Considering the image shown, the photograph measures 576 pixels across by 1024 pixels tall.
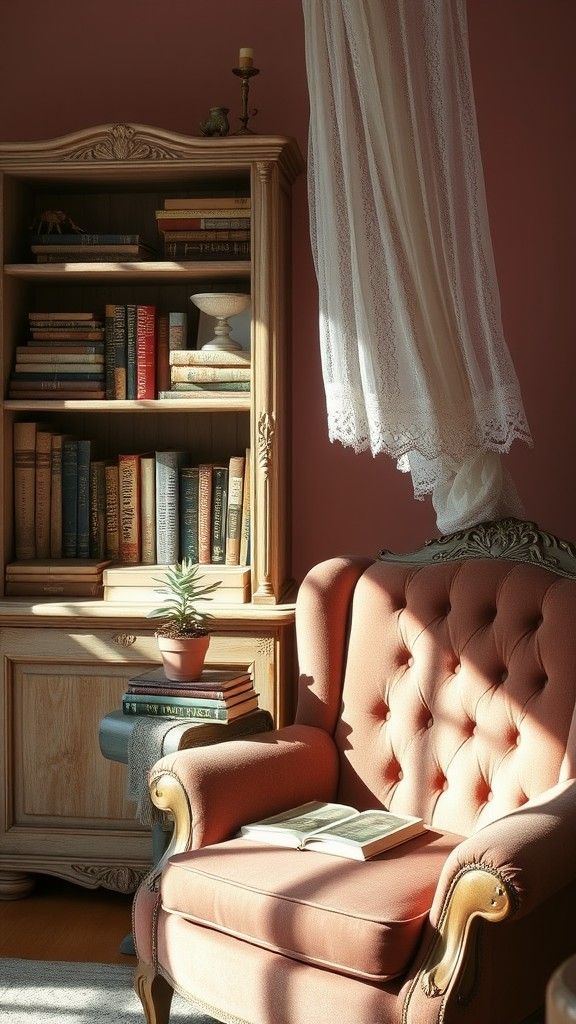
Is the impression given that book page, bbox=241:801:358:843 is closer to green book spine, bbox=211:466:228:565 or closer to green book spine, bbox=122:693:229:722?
green book spine, bbox=122:693:229:722

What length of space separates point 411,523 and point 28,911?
1533 mm

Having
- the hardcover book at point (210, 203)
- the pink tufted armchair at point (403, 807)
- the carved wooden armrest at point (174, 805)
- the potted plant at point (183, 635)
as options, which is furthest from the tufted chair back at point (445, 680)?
the hardcover book at point (210, 203)

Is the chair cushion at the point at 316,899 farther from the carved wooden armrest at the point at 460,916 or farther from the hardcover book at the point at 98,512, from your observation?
the hardcover book at the point at 98,512

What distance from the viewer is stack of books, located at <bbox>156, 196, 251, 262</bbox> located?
3.01 meters

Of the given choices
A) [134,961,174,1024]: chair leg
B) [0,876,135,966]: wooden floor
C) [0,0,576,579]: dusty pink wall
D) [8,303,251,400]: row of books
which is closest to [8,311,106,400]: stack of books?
[8,303,251,400]: row of books

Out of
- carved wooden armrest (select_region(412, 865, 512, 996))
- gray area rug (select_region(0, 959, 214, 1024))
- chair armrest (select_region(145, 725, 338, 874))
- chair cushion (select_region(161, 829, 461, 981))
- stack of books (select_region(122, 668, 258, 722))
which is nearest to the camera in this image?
carved wooden armrest (select_region(412, 865, 512, 996))

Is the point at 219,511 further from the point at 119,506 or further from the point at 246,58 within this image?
the point at 246,58

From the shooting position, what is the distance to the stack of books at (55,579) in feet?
10.1

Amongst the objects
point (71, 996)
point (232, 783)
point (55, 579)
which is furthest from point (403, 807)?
point (55, 579)

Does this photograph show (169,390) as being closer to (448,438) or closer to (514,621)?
(448,438)

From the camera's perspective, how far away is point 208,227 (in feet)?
9.93

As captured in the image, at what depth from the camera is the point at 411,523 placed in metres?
3.30

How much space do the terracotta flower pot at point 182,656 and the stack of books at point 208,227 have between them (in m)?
1.10

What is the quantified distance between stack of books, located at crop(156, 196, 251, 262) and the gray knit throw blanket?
51.2 inches
